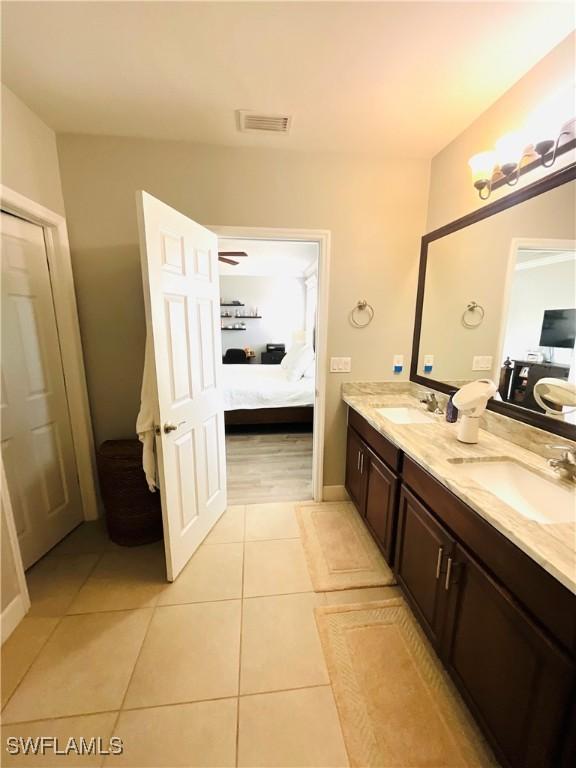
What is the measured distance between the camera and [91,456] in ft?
7.30

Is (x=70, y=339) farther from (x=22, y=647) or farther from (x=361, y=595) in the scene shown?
(x=361, y=595)

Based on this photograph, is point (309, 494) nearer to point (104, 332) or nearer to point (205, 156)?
point (104, 332)

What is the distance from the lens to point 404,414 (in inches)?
84.7

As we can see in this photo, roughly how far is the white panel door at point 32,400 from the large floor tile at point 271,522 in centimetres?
130

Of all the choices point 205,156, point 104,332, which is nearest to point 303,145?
point 205,156

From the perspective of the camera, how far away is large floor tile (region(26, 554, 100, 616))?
1.62 meters

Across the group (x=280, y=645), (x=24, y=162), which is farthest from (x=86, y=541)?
(x=24, y=162)

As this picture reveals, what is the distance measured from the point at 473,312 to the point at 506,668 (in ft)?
5.49

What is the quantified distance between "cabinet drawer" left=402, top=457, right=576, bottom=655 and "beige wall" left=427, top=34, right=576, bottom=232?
1521 millimetres

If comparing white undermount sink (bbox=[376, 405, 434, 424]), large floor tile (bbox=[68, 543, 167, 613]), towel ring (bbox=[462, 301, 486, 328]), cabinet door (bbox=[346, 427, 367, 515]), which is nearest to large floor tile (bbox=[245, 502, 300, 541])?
cabinet door (bbox=[346, 427, 367, 515])

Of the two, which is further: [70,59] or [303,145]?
[303,145]

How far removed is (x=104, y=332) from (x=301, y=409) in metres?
2.43

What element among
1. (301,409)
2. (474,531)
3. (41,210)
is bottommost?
(301,409)

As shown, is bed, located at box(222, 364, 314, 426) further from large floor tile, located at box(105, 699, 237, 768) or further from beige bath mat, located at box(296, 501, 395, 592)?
large floor tile, located at box(105, 699, 237, 768)
